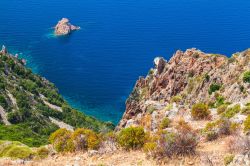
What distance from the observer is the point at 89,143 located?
27.1 metres

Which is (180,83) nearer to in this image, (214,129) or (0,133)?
(0,133)

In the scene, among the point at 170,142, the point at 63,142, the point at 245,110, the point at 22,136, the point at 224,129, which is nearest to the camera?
the point at 170,142

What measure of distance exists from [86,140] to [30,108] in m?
104

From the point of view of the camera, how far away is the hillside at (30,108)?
335ft

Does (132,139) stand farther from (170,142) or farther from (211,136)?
(211,136)

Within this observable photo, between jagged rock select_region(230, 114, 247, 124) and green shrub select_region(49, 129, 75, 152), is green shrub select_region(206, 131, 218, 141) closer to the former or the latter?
jagged rock select_region(230, 114, 247, 124)

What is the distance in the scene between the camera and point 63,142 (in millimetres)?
28391

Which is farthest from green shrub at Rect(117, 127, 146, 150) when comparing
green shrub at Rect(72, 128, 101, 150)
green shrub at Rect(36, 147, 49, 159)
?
green shrub at Rect(36, 147, 49, 159)

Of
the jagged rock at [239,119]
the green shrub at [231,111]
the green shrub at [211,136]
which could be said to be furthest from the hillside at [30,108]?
the green shrub at [211,136]

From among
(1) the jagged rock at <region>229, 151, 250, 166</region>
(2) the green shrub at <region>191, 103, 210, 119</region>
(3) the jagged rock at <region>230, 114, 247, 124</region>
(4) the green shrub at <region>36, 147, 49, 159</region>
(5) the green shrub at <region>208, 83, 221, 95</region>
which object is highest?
(5) the green shrub at <region>208, 83, 221, 95</region>

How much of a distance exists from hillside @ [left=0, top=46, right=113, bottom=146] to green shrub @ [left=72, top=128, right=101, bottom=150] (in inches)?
2046

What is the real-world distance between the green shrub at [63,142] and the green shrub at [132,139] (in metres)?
3.69

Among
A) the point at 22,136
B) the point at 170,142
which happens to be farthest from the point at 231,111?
the point at 22,136

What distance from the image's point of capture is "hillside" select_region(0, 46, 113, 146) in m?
102
